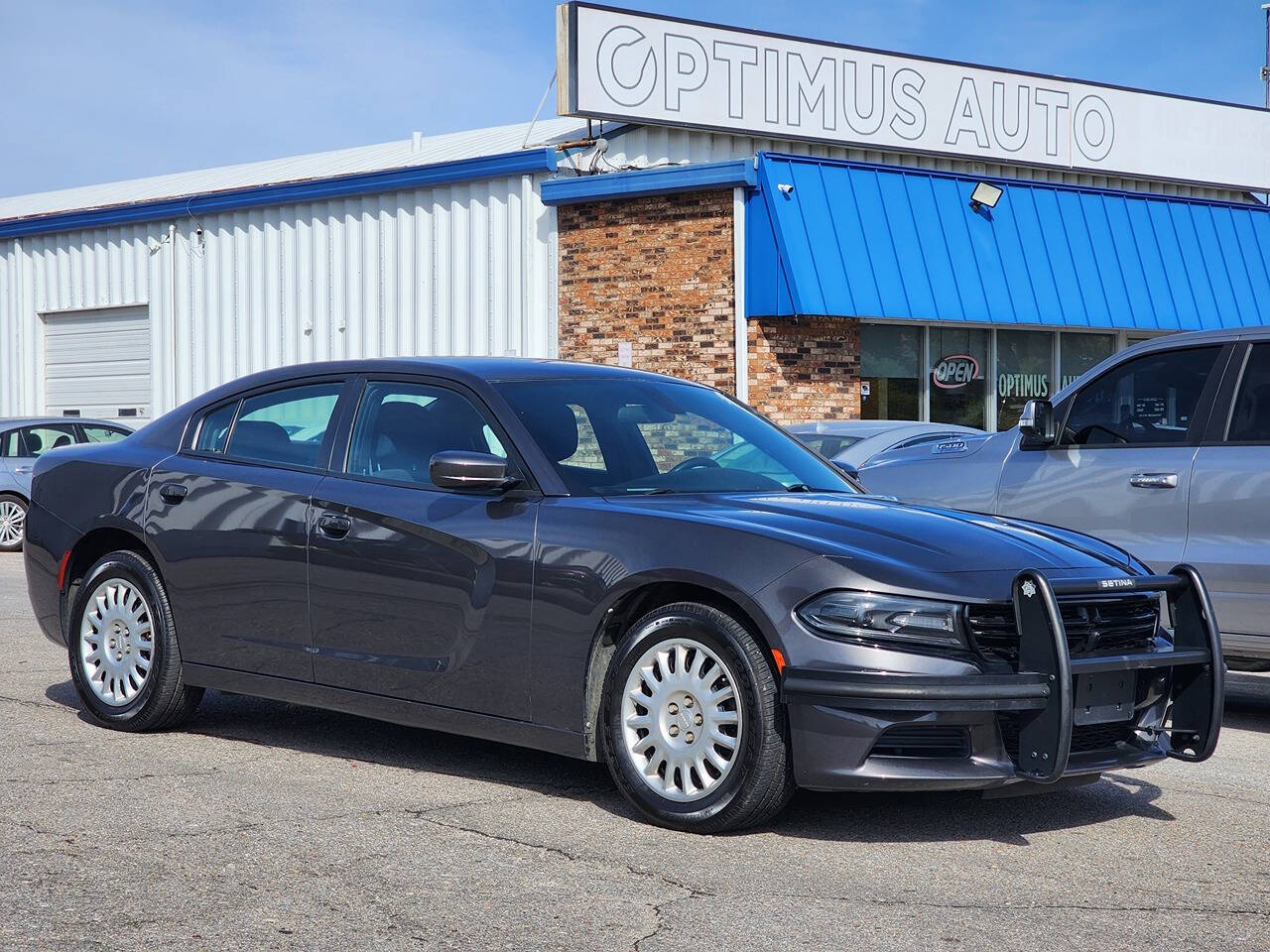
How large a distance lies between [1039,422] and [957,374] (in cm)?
1438

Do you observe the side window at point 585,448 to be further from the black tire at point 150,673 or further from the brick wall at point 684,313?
the brick wall at point 684,313

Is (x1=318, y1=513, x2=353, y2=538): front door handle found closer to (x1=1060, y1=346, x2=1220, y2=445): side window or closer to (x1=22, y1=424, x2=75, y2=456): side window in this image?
(x1=1060, y1=346, x2=1220, y2=445): side window

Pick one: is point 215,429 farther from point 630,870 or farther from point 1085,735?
point 1085,735

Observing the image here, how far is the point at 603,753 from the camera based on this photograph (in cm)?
549

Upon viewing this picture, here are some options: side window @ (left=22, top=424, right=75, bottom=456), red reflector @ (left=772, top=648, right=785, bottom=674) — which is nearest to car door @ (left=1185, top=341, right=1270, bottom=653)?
red reflector @ (left=772, top=648, right=785, bottom=674)

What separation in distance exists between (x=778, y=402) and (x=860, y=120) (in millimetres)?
5105

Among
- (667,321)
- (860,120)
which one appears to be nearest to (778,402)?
(667,321)

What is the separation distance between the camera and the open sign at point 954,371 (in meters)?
22.3

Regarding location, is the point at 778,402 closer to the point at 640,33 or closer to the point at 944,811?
the point at 640,33

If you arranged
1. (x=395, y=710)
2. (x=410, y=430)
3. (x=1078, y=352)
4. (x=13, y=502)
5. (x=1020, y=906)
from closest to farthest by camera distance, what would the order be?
1. (x=1020, y=906)
2. (x=395, y=710)
3. (x=410, y=430)
4. (x=13, y=502)
5. (x=1078, y=352)

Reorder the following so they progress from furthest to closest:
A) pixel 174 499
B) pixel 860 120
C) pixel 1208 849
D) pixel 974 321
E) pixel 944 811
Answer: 1. pixel 860 120
2. pixel 974 321
3. pixel 174 499
4. pixel 944 811
5. pixel 1208 849

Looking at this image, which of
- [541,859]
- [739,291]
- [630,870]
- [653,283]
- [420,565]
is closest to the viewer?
[630,870]

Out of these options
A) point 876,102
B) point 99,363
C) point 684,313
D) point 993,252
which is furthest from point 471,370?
point 99,363

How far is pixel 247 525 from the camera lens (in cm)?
649
